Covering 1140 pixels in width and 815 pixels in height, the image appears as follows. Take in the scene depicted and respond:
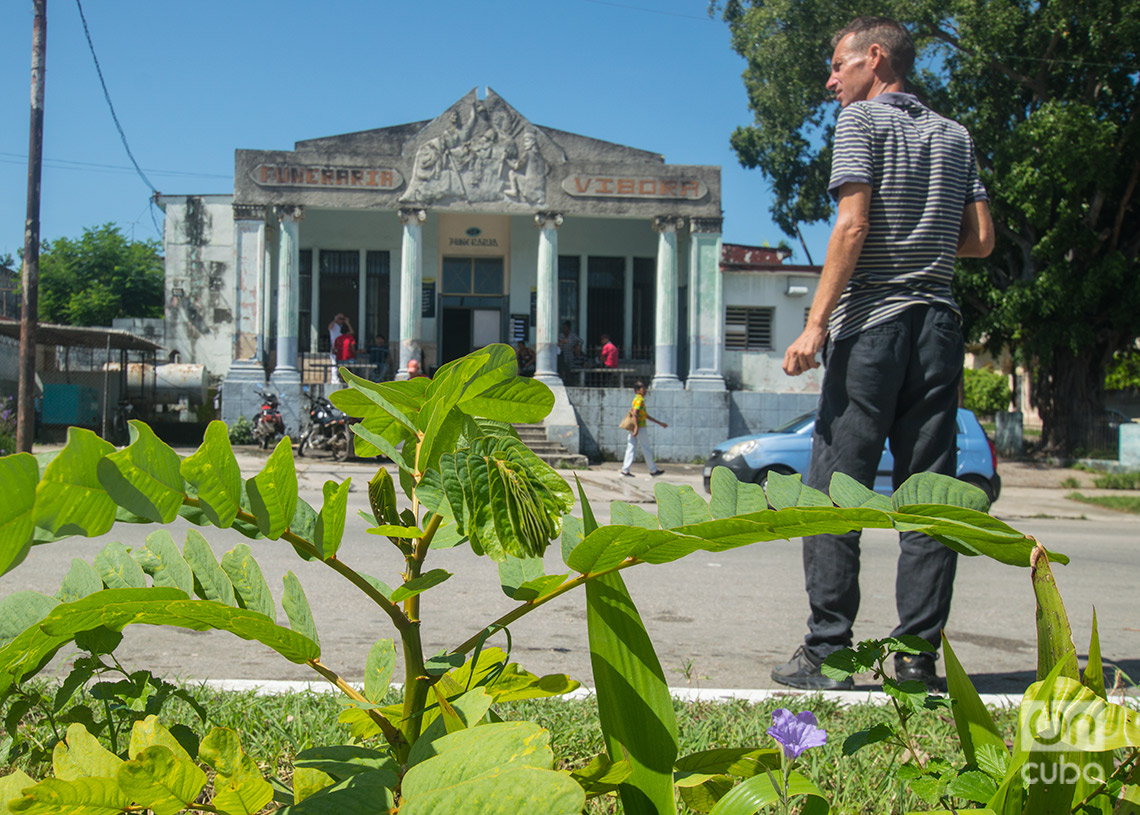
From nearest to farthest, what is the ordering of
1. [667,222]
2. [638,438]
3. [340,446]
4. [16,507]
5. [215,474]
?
1. [16,507]
2. [215,474]
3. [638,438]
4. [340,446]
5. [667,222]

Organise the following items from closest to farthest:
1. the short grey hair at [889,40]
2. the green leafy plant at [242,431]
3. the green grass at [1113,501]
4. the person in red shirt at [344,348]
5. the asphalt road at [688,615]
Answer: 1. the short grey hair at [889,40]
2. the asphalt road at [688,615]
3. the green grass at [1113,501]
4. the green leafy plant at [242,431]
5. the person in red shirt at [344,348]

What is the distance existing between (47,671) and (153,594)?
2.54 m

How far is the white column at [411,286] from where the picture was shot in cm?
1920

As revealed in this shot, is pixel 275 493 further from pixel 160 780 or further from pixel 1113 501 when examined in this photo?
pixel 1113 501

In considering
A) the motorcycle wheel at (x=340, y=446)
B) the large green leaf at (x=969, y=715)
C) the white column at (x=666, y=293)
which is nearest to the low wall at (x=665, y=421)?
the white column at (x=666, y=293)

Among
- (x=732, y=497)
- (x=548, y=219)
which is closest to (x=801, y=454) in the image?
(x=548, y=219)

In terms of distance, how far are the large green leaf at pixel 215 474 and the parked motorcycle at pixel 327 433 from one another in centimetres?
1542

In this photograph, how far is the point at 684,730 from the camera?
2049mm

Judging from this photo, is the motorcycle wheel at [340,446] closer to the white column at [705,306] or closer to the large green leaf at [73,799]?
the white column at [705,306]

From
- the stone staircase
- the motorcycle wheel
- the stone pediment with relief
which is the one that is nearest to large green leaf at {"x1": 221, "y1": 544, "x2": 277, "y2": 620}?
the stone staircase

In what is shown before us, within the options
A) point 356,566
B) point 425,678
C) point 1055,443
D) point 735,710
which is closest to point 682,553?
point 425,678

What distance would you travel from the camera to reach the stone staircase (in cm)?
1667

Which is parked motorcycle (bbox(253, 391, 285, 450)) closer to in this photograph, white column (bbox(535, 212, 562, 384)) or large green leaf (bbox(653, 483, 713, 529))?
white column (bbox(535, 212, 562, 384))

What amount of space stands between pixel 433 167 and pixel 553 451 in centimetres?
→ 682
